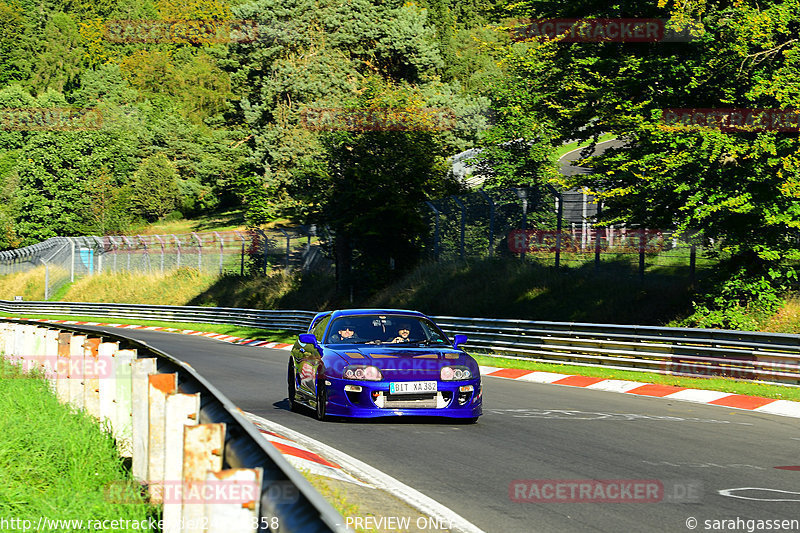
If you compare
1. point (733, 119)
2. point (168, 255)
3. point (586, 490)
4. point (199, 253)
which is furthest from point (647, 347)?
point (168, 255)

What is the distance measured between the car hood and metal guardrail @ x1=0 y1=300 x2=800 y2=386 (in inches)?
304

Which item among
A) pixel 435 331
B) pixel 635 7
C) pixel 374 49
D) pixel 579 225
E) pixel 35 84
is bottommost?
pixel 435 331

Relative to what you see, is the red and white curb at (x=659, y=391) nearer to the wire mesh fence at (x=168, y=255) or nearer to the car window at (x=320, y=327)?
the car window at (x=320, y=327)

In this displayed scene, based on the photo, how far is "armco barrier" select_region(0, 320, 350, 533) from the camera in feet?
10.9

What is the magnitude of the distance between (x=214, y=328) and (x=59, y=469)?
35071mm

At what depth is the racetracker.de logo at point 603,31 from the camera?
842 inches

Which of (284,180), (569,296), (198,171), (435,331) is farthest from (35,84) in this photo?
(435,331)

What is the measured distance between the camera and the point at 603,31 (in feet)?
73.8

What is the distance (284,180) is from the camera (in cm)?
6969

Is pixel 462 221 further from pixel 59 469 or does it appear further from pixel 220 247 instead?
pixel 59 469

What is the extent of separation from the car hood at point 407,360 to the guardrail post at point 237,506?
7.87 metres

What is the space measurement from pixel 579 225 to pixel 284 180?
45.2 m

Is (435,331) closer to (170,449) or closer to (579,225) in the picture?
(170,449)

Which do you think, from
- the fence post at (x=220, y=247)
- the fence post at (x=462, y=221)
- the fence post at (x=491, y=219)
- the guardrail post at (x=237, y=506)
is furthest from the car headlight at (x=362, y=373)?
the fence post at (x=220, y=247)
